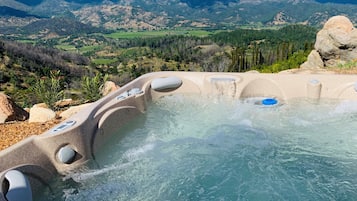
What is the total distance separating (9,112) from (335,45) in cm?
1008

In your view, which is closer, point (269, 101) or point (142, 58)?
point (269, 101)

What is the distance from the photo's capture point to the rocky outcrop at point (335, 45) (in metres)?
10.6

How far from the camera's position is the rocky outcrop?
1063 centimetres

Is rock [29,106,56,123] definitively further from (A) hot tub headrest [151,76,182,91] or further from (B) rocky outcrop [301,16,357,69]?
(B) rocky outcrop [301,16,357,69]

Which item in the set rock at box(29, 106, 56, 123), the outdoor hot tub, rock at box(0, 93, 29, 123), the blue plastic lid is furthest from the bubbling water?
rock at box(0, 93, 29, 123)

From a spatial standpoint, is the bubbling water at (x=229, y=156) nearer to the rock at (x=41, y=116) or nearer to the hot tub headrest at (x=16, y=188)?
the hot tub headrest at (x=16, y=188)

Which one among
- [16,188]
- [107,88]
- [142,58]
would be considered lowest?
[142,58]

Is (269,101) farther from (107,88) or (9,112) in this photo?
(9,112)

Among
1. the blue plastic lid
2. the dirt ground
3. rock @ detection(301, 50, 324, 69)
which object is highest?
the dirt ground

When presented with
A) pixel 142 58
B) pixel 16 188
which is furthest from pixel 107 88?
pixel 142 58

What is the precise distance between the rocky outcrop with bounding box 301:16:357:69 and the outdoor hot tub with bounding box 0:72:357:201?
6592mm

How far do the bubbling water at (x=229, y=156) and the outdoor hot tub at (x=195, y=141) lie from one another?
12 millimetres

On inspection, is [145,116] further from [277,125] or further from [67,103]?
[67,103]

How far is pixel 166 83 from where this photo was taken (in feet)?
17.9
